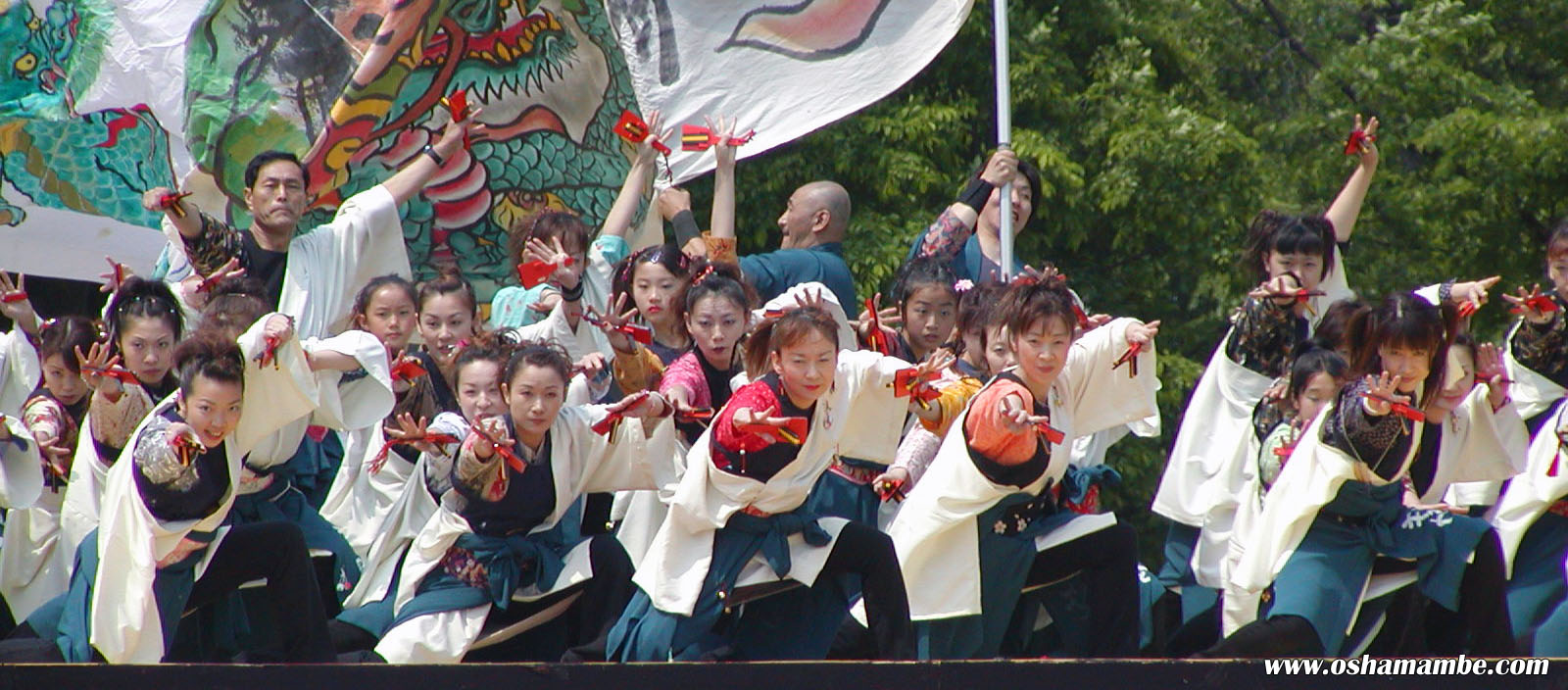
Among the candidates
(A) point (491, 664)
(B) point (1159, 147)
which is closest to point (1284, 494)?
(A) point (491, 664)

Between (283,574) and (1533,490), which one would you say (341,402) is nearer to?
(283,574)

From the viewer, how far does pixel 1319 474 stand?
4.28 m

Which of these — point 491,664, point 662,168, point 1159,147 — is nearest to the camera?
point 491,664

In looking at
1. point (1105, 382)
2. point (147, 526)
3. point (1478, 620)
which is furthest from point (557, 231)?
point (1478, 620)

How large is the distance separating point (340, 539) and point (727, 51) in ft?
7.53

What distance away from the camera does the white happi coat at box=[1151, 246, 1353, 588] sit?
4.95m

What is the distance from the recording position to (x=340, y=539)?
4.69 m

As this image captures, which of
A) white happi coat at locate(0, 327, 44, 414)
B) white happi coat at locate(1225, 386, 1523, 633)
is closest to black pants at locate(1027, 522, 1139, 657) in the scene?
white happi coat at locate(1225, 386, 1523, 633)

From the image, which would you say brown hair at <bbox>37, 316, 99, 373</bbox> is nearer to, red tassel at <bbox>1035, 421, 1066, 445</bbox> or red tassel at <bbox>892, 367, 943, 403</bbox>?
red tassel at <bbox>892, 367, 943, 403</bbox>

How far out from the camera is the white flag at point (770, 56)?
19.8 ft

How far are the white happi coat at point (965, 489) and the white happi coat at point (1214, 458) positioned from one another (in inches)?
25.1

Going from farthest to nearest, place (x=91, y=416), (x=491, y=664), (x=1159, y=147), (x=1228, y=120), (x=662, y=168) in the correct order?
Answer: (x=1228, y=120)
(x=1159, y=147)
(x=662, y=168)
(x=91, y=416)
(x=491, y=664)

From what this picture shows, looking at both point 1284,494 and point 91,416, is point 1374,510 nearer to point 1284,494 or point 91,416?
point 1284,494

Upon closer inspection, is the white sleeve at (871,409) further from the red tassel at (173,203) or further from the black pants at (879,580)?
the red tassel at (173,203)
